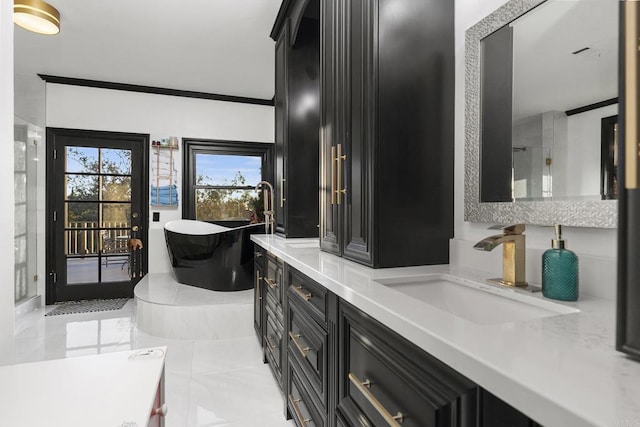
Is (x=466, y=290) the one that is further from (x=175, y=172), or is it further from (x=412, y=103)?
(x=175, y=172)

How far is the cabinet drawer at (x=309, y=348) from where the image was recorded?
1233 millimetres

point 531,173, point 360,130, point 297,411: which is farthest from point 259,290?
point 531,173

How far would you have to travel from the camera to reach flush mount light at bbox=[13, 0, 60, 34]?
7.80ft

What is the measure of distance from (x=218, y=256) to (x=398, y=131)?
2.69 m

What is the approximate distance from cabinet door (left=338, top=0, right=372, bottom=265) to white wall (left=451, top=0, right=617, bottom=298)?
385 mm

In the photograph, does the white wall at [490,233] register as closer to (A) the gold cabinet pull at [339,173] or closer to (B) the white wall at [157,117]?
(A) the gold cabinet pull at [339,173]

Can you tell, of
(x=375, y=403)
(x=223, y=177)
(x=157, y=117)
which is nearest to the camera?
(x=375, y=403)

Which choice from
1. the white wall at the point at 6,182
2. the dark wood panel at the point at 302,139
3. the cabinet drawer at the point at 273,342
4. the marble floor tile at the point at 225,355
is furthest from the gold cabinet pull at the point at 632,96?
the marble floor tile at the point at 225,355

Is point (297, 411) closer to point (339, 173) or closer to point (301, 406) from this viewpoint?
point (301, 406)

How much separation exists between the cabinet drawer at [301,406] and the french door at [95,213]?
3404 mm

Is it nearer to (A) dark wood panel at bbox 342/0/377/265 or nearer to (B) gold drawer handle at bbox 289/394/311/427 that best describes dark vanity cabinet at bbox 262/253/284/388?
(B) gold drawer handle at bbox 289/394/311/427

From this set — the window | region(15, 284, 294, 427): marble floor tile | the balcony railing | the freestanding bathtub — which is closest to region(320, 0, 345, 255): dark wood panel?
region(15, 284, 294, 427): marble floor tile

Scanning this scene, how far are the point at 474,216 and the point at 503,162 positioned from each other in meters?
0.23

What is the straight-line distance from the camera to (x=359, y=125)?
1.40 m
